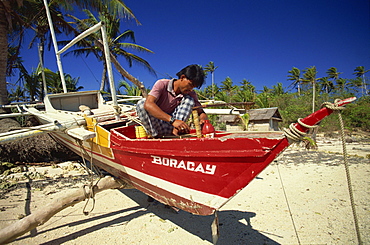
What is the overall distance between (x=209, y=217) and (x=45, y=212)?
2.51 m

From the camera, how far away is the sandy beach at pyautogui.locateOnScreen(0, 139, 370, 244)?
304 cm

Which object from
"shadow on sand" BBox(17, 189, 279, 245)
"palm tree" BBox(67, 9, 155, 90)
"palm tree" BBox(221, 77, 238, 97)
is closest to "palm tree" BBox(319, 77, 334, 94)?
"palm tree" BBox(221, 77, 238, 97)

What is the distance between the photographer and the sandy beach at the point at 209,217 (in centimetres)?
304

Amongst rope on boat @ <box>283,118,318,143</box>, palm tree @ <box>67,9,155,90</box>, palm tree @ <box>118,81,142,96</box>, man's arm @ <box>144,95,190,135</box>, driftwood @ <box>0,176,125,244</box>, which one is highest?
palm tree @ <box>67,9,155,90</box>

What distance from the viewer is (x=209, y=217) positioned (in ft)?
12.2

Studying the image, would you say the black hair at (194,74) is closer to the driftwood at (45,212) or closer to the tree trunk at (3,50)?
the driftwood at (45,212)

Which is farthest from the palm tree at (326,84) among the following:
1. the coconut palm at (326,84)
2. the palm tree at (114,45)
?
the palm tree at (114,45)

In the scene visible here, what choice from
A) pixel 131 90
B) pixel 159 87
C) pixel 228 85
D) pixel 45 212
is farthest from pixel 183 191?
A: pixel 228 85

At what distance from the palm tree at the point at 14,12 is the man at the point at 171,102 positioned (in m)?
7.68

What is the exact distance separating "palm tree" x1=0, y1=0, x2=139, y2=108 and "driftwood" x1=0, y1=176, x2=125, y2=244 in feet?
22.9

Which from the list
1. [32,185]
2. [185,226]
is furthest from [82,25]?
[185,226]

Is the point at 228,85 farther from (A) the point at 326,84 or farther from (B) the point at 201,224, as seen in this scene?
(B) the point at 201,224

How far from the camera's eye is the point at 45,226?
3.35m

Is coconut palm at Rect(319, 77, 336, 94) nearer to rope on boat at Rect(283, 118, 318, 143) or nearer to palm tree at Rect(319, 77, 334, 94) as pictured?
palm tree at Rect(319, 77, 334, 94)
